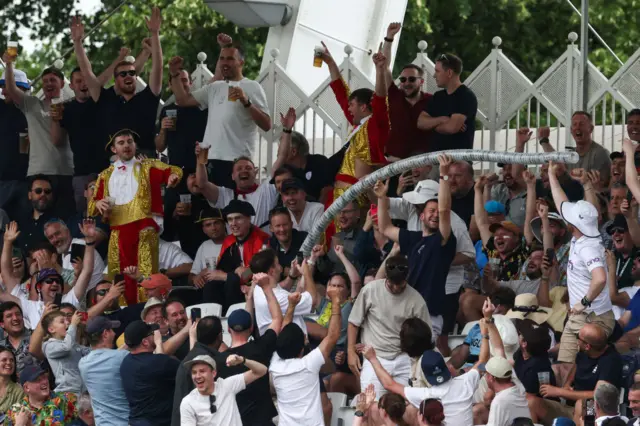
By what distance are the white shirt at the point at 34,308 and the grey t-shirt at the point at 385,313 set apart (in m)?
3.65

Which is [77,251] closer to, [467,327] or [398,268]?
[467,327]

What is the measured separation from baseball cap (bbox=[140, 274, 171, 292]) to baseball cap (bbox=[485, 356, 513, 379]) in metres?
4.68

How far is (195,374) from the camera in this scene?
13.7 meters

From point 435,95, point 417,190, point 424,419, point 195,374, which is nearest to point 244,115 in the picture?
point 435,95

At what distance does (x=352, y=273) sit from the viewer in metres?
15.4

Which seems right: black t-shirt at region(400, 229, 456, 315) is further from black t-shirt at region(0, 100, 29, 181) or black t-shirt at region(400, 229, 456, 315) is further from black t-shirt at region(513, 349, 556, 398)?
black t-shirt at region(0, 100, 29, 181)

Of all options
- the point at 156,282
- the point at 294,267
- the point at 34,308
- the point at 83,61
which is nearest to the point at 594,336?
the point at 294,267

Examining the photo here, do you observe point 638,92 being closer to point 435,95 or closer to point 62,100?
point 435,95

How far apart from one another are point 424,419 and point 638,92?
6853 mm

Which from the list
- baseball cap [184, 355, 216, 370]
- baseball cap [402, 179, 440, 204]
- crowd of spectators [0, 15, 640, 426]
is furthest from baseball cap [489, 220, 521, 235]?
baseball cap [184, 355, 216, 370]

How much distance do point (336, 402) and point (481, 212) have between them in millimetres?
2797

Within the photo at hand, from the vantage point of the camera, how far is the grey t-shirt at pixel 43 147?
1931 centimetres

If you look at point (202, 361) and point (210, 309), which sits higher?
point (210, 309)

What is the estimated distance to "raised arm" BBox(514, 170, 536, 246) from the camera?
1599 cm
